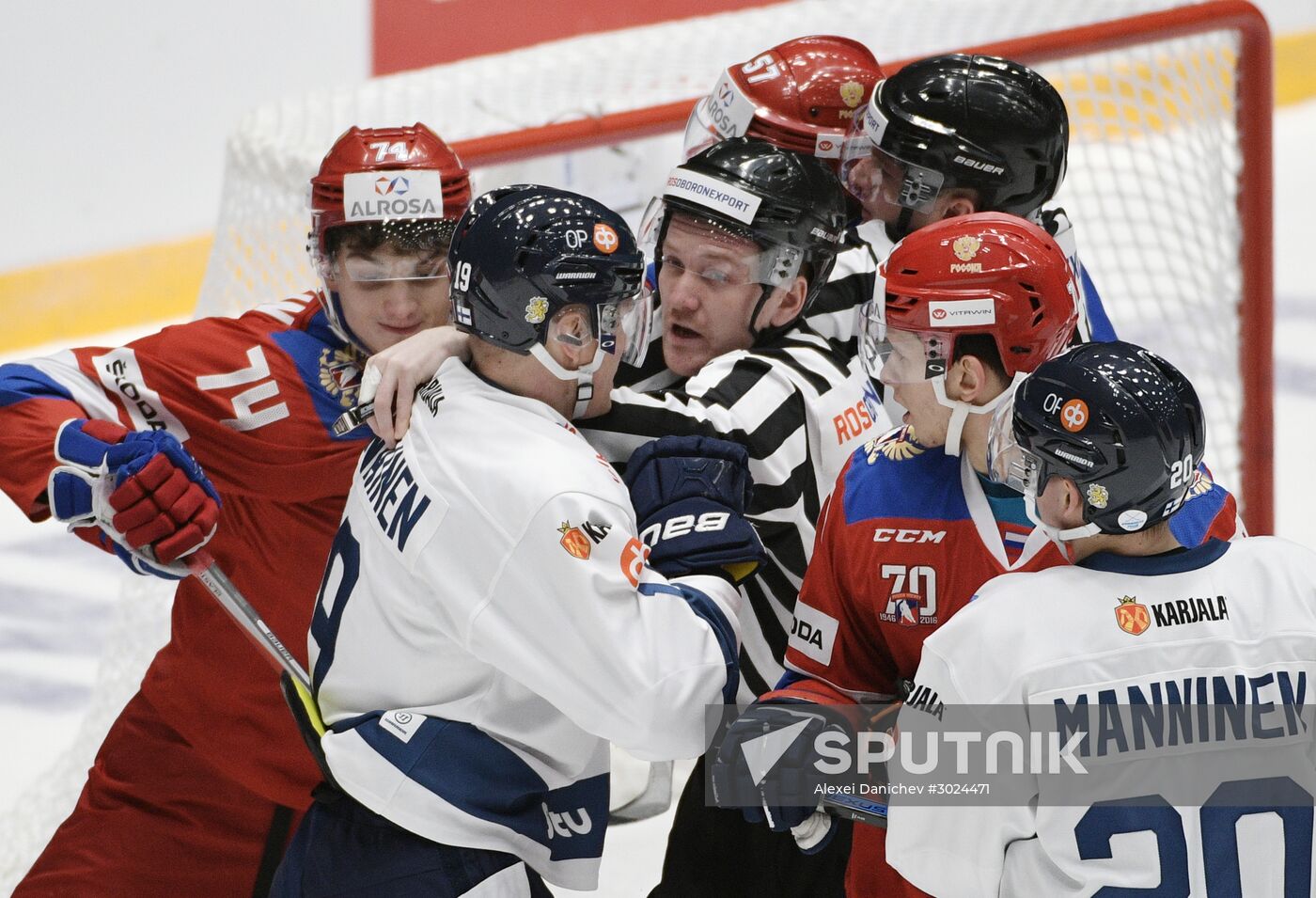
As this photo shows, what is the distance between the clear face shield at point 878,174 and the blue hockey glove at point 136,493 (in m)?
1.10

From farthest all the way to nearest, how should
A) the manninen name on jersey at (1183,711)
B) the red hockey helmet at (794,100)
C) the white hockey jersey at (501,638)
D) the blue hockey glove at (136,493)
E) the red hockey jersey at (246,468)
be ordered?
the red hockey helmet at (794,100) → the red hockey jersey at (246,468) → the blue hockey glove at (136,493) → the white hockey jersey at (501,638) → the manninen name on jersey at (1183,711)

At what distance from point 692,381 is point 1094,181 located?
228cm

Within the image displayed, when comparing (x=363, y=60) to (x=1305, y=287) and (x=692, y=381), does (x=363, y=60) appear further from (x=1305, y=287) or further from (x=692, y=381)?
(x=692, y=381)

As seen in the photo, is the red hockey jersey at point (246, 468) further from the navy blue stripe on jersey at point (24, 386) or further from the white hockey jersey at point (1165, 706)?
the white hockey jersey at point (1165, 706)

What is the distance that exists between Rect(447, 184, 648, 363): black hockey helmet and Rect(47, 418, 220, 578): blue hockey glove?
440 millimetres

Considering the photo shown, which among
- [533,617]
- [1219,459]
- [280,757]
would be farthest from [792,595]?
[1219,459]

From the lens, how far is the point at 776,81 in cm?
286

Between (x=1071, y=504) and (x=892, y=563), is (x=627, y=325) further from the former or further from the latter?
(x=1071, y=504)

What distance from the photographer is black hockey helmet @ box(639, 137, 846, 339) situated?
2.37m

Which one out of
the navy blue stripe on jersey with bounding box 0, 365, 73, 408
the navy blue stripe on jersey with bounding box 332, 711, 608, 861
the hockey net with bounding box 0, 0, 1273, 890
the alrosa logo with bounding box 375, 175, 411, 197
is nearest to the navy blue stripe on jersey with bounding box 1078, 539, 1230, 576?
the navy blue stripe on jersey with bounding box 332, 711, 608, 861

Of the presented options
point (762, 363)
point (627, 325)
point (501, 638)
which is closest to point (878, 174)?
point (762, 363)

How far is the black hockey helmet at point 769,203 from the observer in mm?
2369

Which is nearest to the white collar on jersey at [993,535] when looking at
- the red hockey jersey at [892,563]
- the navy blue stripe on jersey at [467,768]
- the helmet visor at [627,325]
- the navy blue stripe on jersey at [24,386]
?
the red hockey jersey at [892,563]

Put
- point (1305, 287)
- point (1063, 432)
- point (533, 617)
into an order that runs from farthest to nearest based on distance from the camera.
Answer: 1. point (1305, 287)
2. point (533, 617)
3. point (1063, 432)
